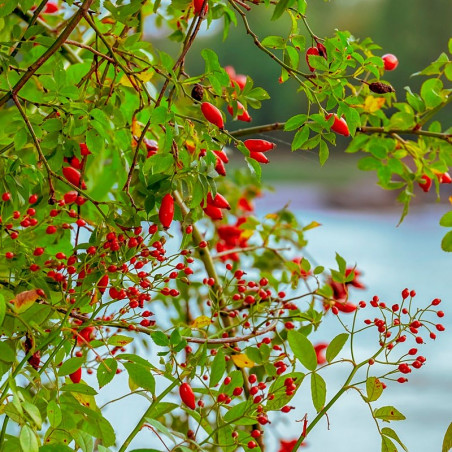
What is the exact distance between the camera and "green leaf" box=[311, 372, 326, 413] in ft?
1.38

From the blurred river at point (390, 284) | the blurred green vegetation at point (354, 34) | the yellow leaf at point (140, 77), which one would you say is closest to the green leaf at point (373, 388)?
the yellow leaf at point (140, 77)

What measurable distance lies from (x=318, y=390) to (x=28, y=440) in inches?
6.3

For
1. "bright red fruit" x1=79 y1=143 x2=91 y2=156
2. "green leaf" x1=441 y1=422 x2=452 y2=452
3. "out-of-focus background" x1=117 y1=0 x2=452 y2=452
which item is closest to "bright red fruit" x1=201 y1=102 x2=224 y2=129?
"bright red fruit" x1=79 y1=143 x2=91 y2=156

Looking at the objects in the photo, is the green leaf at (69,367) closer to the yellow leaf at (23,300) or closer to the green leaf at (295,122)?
the yellow leaf at (23,300)

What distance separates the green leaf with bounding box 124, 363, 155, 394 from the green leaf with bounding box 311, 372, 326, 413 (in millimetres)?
84

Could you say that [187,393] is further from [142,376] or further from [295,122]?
[295,122]

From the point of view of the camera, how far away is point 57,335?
393mm

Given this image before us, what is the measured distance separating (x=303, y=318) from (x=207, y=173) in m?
0.13

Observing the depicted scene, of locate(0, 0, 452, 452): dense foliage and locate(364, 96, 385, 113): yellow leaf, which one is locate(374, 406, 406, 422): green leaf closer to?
locate(0, 0, 452, 452): dense foliage

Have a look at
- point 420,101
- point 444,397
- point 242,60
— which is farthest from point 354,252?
point 420,101

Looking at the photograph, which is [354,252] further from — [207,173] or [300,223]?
[207,173]

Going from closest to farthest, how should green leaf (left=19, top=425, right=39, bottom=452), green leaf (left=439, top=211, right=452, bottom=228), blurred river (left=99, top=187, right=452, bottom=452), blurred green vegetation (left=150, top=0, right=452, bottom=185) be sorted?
green leaf (left=19, top=425, right=39, bottom=452), green leaf (left=439, top=211, right=452, bottom=228), blurred river (left=99, top=187, right=452, bottom=452), blurred green vegetation (left=150, top=0, right=452, bottom=185)

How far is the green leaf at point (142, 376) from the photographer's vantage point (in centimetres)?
41

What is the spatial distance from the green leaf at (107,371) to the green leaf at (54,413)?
0.05 metres
